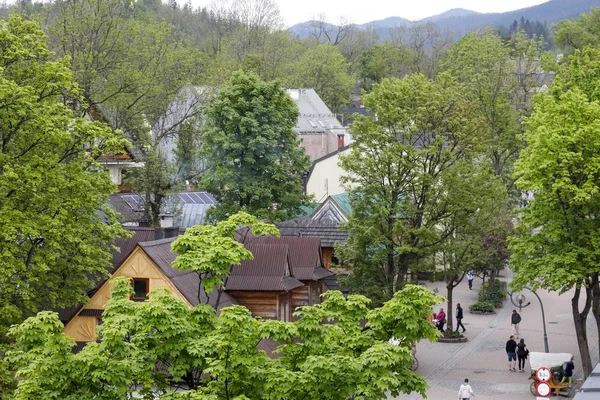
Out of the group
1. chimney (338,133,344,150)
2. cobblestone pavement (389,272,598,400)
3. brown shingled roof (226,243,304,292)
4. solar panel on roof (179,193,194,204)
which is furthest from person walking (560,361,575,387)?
chimney (338,133,344,150)

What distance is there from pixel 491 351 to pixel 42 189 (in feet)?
66.4

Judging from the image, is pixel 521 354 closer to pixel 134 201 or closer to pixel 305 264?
pixel 305 264

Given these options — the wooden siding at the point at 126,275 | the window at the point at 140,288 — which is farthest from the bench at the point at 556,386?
the window at the point at 140,288

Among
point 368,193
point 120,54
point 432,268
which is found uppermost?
point 120,54

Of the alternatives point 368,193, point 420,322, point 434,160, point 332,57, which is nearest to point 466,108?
point 434,160

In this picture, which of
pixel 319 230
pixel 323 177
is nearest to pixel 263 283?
pixel 319 230

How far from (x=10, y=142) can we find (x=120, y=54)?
2071 centimetres

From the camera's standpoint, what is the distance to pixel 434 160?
38250 mm

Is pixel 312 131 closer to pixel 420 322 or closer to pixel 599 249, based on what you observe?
pixel 599 249

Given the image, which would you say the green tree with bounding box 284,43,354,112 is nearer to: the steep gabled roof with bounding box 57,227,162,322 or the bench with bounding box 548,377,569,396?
the steep gabled roof with bounding box 57,227,162,322

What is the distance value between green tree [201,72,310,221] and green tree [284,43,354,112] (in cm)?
6177

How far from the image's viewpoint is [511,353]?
36.5 metres

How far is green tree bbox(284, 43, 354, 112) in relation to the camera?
117750 mm

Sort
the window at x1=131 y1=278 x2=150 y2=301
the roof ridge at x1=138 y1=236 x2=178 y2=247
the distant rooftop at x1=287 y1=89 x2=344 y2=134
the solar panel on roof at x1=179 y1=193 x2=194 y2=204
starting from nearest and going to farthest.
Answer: the roof ridge at x1=138 y1=236 x2=178 y2=247 → the window at x1=131 y1=278 x2=150 y2=301 → the solar panel on roof at x1=179 y1=193 x2=194 y2=204 → the distant rooftop at x1=287 y1=89 x2=344 y2=134
